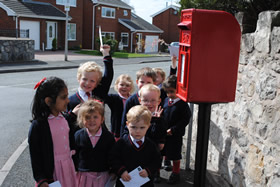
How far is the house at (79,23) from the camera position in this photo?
25.3m

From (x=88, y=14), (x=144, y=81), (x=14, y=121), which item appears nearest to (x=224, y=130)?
(x=144, y=81)

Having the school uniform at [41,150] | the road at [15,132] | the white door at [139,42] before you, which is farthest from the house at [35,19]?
the school uniform at [41,150]

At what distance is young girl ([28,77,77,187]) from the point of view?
253cm

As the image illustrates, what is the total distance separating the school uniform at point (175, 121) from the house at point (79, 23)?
2016 centimetres

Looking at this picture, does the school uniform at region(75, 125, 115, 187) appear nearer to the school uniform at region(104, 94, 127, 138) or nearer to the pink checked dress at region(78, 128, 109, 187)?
the pink checked dress at region(78, 128, 109, 187)

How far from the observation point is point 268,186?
2510 mm

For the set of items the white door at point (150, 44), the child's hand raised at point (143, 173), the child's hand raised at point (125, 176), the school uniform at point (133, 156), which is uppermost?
the white door at point (150, 44)

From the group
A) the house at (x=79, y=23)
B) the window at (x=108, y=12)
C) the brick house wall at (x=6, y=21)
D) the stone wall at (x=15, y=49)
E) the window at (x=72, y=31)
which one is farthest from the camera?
the window at (x=108, y=12)

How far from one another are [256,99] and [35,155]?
199 centimetres

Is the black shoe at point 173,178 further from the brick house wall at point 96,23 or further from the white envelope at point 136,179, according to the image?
the brick house wall at point 96,23

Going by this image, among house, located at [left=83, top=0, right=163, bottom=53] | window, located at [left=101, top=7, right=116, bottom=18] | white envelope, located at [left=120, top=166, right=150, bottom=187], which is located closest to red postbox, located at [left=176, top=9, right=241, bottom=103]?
white envelope, located at [left=120, top=166, right=150, bottom=187]

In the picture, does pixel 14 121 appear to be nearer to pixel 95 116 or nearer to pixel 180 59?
pixel 95 116

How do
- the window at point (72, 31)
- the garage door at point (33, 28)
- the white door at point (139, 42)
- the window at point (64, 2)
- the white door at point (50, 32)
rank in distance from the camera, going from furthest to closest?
1. the white door at point (139, 42)
2. the window at point (72, 31)
3. the window at point (64, 2)
4. the white door at point (50, 32)
5. the garage door at point (33, 28)

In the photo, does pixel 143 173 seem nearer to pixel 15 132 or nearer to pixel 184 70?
pixel 184 70
